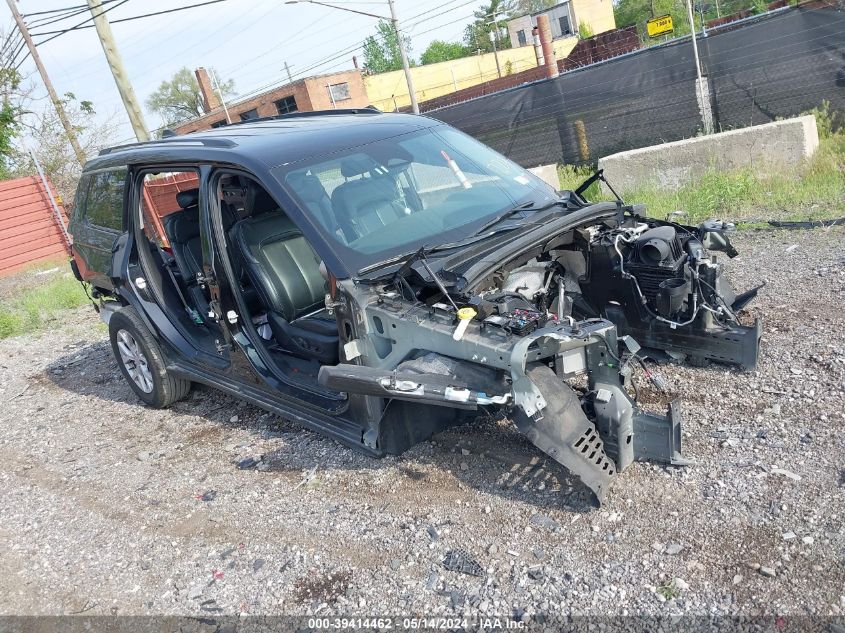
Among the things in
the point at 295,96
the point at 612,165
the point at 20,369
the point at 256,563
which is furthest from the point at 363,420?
the point at 295,96

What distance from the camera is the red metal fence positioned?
54.9 feet

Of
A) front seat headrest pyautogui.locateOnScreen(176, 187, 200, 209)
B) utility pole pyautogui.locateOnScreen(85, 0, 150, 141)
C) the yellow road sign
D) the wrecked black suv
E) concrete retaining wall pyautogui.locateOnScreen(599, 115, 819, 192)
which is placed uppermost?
utility pole pyautogui.locateOnScreen(85, 0, 150, 141)

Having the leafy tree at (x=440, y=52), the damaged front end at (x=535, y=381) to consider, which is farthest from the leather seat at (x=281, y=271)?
the leafy tree at (x=440, y=52)

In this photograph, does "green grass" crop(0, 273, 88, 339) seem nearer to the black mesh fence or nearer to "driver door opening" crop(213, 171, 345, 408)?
"driver door opening" crop(213, 171, 345, 408)

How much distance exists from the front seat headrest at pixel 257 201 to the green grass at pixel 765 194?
4.73 m

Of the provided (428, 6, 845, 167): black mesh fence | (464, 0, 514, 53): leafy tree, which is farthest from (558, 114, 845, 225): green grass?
Answer: (464, 0, 514, 53): leafy tree

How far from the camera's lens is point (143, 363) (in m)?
5.59

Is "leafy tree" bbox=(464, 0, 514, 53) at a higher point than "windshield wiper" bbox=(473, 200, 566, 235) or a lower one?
higher

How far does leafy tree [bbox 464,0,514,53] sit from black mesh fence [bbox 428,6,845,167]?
161 feet

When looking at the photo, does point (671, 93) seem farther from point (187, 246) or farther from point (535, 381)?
point (535, 381)

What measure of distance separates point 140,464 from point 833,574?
4.21m

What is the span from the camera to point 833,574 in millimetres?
2504

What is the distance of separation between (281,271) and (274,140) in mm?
861

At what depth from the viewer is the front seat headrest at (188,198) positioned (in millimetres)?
4777
